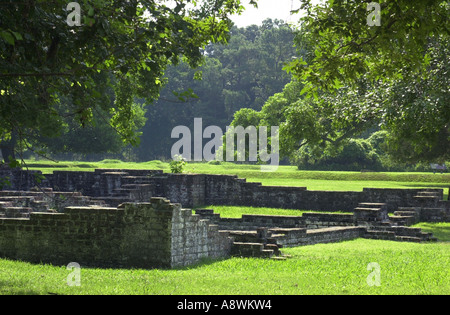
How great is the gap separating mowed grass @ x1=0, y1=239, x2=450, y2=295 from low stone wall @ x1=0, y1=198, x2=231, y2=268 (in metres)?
0.56

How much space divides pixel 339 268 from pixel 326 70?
12.5ft

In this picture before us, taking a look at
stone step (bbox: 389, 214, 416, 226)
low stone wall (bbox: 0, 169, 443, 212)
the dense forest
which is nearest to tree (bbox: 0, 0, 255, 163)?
the dense forest

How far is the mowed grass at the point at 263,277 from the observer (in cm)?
1051

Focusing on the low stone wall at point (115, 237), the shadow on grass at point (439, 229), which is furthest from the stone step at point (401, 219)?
the low stone wall at point (115, 237)

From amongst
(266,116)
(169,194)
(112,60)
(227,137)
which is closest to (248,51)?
(227,137)

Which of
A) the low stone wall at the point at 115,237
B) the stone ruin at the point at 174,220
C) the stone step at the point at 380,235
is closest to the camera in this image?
the low stone wall at the point at 115,237

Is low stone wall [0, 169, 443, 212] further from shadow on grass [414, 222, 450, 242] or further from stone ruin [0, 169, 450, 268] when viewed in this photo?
shadow on grass [414, 222, 450, 242]

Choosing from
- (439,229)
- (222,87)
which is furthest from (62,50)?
(222,87)

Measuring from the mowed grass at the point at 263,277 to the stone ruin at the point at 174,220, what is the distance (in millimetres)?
641

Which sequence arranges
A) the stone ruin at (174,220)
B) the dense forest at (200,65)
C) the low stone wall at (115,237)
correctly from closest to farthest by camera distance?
the dense forest at (200,65) < the low stone wall at (115,237) < the stone ruin at (174,220)

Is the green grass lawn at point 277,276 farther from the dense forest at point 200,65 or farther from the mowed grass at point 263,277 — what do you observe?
the dense forest at point 200,65

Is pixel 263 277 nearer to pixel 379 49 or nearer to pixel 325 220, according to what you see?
pixel 379 49

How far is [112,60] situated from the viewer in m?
14.5

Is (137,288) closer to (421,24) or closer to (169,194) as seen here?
(421,24)
